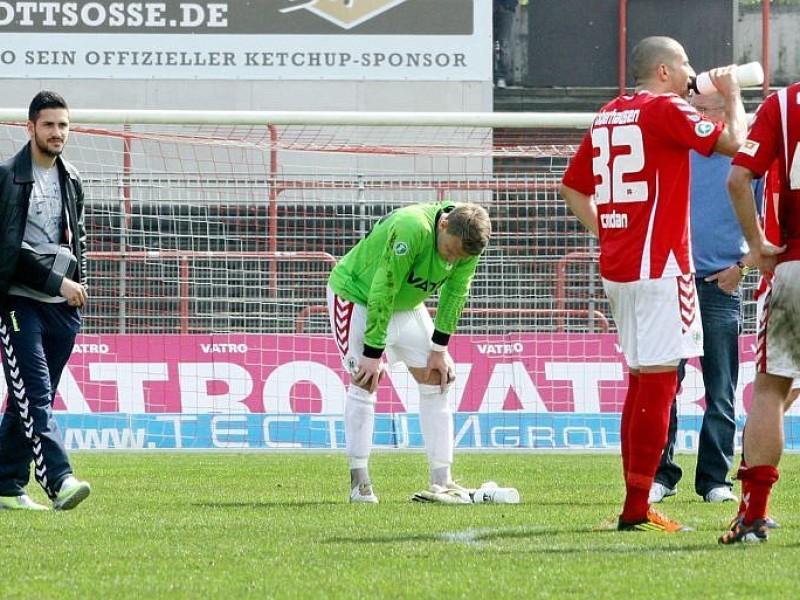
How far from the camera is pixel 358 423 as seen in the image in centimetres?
895

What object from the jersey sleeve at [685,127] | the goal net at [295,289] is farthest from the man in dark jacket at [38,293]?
the goal net at [295,289]

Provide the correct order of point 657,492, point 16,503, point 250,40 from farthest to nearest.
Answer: point 250,40
point 657,492
point 16,503

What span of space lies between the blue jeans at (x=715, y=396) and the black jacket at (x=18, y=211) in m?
3.49

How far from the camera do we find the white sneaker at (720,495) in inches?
351

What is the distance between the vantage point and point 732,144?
6.80m

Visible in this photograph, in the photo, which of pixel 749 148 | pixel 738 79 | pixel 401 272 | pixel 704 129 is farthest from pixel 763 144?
pixel 401 272

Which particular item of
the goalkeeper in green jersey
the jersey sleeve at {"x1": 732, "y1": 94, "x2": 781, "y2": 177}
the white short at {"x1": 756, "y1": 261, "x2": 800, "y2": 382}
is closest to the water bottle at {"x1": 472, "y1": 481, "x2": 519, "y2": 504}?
the goalkeeper in green jersey

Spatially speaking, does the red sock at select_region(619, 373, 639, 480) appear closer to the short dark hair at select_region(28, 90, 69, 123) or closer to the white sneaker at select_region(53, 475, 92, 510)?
the white sneaker at select_region(53, 475, 92, 510)

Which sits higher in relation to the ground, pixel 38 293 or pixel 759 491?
pixel 38 293

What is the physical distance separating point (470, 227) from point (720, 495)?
7.19 feet

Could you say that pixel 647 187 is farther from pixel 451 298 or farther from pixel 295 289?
pixel 295 289

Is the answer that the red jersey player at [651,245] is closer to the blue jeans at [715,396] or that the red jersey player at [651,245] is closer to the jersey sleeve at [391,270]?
the jersey sleeve at [391,270]

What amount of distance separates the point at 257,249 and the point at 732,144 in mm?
9436

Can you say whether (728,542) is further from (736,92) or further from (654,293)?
(736,92)
